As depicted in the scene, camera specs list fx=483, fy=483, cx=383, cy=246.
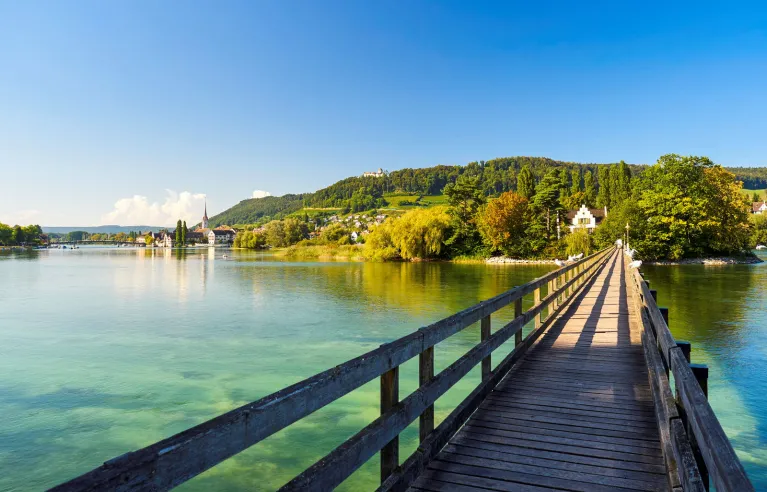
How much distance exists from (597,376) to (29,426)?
30.4 feet

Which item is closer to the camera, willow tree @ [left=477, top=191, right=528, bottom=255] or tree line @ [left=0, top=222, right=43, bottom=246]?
willow tree @ [left=477, top=191, right=528, bottom=255]

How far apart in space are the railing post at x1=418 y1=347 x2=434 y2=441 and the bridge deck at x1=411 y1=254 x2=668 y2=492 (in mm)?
230

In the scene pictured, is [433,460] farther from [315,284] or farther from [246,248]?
[246,248]

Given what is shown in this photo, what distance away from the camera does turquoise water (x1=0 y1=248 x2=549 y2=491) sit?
7328 mm

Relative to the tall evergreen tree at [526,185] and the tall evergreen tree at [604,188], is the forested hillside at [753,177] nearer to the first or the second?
the tall evergreen tree at [604,188]

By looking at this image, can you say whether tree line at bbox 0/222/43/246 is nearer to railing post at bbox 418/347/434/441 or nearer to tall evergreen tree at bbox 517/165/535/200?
tall evergreen tree at bbox 517/165/535/200

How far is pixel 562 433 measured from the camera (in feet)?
14.4

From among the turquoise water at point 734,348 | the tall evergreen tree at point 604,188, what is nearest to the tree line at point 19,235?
the tall evergreen tree at point 604,188

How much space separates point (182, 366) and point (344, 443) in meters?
10.8

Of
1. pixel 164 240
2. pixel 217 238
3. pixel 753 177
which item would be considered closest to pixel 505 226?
pixel 164 240

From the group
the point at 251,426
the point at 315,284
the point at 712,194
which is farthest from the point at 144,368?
the point at 712,194

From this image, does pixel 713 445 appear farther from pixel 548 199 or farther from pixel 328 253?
pixel 328 253

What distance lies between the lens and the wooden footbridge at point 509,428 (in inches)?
68.4

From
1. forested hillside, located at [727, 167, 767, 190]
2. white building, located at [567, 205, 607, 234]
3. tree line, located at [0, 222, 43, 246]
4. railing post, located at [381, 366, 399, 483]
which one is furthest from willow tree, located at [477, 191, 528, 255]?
forested hillside, located at [727, 167, 767, 190]
